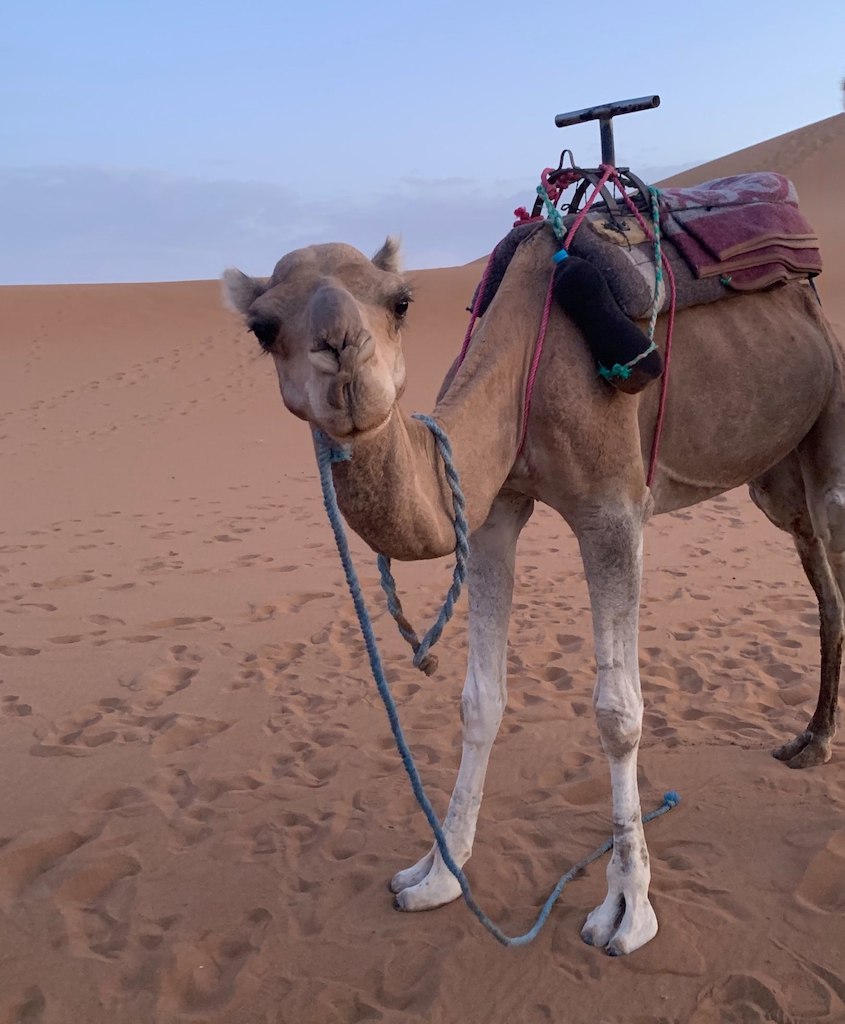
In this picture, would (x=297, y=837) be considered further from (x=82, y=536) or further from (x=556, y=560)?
(x=82, y=536)

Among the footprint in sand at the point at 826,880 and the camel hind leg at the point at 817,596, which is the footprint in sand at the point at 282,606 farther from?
the footprint in sand at the point at 826,880

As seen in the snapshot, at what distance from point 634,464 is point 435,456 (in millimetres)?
A: 844

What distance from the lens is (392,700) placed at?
266 cm

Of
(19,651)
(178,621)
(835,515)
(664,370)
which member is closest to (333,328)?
(664,370)

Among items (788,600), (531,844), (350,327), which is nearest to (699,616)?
(788,600)

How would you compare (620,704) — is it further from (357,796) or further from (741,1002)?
(357,796)

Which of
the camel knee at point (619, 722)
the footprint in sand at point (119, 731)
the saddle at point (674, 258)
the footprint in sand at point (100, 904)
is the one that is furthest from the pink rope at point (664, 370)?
the footprint in sand at point (119, 731)

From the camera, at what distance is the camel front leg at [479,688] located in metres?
3.45

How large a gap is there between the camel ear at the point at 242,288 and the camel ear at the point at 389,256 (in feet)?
1.04

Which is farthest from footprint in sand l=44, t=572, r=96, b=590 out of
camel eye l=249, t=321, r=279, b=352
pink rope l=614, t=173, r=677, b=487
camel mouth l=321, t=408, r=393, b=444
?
camel mouth l=321, t=408, r=393, b=444

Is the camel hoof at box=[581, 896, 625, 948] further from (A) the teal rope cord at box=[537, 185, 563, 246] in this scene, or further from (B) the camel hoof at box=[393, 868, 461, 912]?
(A) the teal rope cord at box=[537, 185, 563, 246]

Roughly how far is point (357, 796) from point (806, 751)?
2094 mm

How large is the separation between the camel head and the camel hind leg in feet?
8.77

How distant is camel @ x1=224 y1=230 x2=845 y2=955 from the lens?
2.21 m
